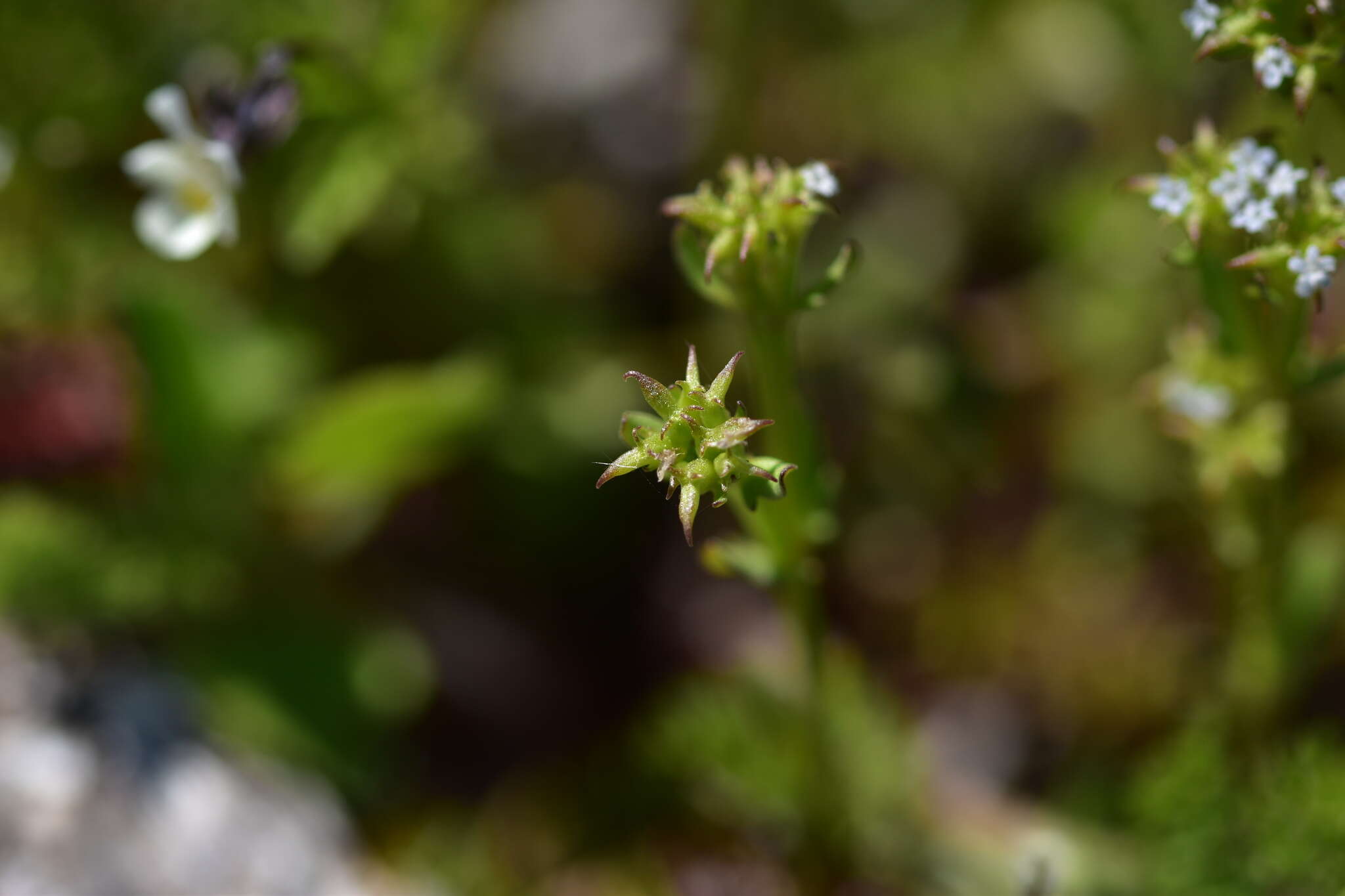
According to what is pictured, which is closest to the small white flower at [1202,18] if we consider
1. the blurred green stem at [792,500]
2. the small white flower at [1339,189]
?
the small white flower at [1339,189]

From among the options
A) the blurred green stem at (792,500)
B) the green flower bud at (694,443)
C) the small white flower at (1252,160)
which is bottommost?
the green flower bud at (694,443)

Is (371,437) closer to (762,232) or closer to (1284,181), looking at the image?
(762,232)

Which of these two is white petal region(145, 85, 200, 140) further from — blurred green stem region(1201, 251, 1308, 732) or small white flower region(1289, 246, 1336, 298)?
small white flower region(1289, 246, 1336, 298)

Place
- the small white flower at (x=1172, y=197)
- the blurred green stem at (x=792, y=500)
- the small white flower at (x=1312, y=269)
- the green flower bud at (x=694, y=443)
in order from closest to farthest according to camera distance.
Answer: the green flower bud at (x=694, y=443) < the small white flower at (x=1312, y=269) < the small white flower at (x=1172, y=197) < the blurred green stem at (x=792, y=500)

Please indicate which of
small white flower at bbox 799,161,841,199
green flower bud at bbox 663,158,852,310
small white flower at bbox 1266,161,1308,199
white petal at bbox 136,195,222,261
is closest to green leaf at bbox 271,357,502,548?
white petal at bbox 136,195,222,261

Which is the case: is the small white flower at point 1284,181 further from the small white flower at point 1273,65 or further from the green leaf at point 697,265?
the green leaf at point 697,265

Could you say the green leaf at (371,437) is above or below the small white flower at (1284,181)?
above
